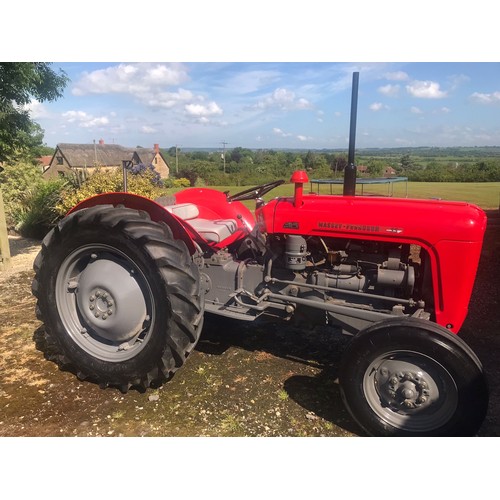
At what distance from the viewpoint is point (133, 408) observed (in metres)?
2.52

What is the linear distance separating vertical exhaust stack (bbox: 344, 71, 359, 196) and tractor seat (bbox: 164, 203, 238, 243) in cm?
96

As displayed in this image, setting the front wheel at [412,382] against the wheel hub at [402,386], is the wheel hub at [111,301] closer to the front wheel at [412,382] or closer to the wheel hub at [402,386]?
the front wheel at [412,382]

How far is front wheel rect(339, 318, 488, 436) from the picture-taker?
2033 millimetres

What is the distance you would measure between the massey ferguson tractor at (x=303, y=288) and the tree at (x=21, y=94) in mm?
3039

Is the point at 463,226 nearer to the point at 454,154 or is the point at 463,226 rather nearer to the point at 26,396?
the point at 26,396

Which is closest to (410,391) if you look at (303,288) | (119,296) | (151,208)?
(303,288)

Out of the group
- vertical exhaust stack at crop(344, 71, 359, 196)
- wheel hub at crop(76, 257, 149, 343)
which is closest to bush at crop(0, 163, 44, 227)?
wheel hub at crop(76, 257, 149, 343)

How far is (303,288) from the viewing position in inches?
111

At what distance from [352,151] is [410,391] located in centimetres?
159

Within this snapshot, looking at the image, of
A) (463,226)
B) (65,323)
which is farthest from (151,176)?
(463,226)

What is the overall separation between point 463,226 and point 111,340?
2433 millimetres

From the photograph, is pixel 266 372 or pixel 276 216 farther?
pixel 266 372

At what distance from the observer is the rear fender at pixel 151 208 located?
2.75m

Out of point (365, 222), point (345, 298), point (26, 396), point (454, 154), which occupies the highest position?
point (454, 154)
